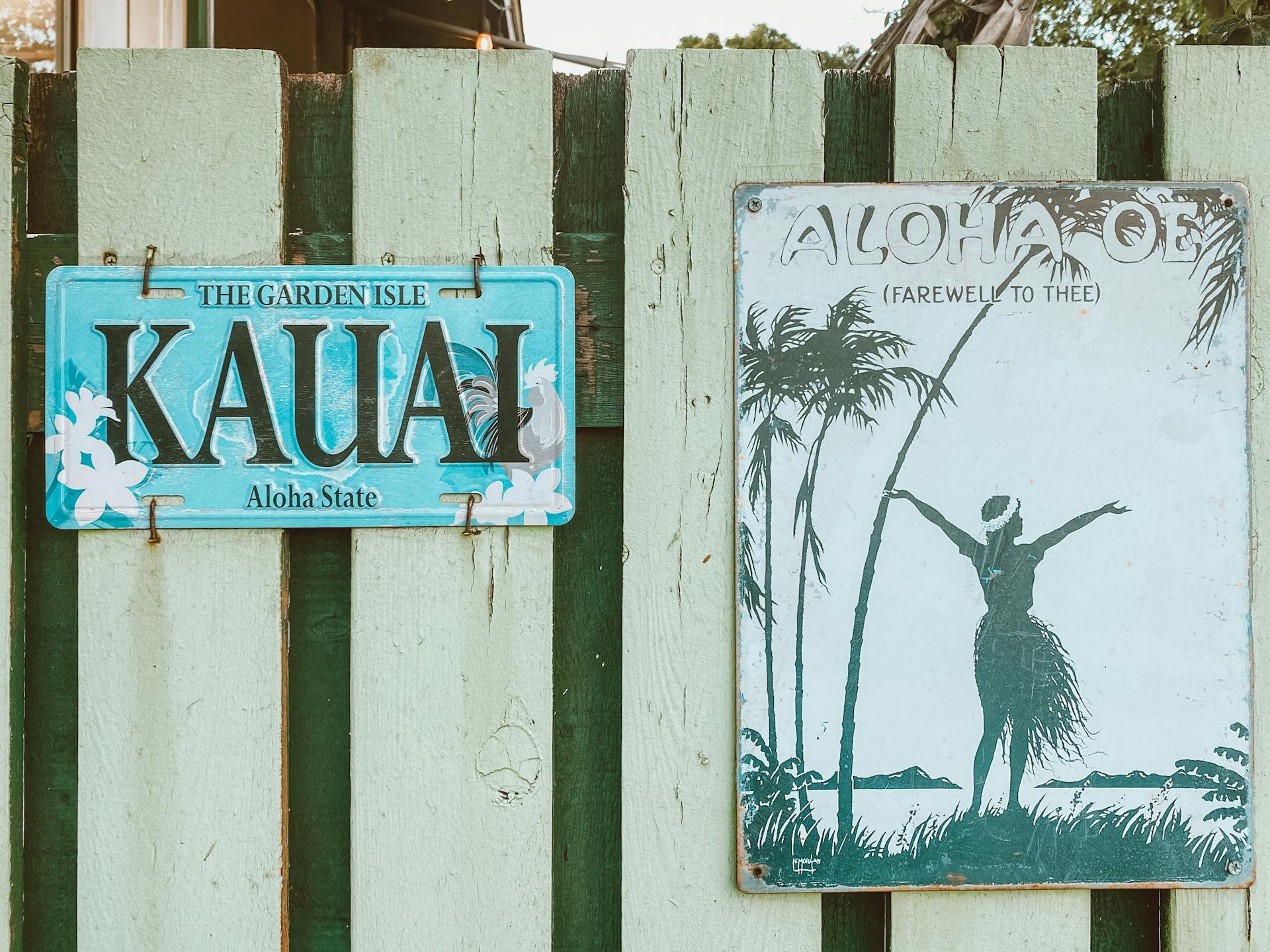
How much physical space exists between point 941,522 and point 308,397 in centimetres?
94

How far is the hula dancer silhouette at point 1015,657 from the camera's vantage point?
3.77 feet

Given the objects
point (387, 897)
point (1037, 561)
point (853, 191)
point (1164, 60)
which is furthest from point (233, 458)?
point (1164, 60)

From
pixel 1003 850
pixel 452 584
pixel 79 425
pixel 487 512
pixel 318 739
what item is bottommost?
pixel 1003 850

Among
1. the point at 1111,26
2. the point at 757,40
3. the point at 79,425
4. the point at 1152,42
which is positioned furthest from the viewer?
the point at 757,40

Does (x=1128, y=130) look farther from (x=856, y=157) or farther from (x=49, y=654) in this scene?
(x=49, y=654)

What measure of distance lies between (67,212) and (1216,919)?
6.66ft

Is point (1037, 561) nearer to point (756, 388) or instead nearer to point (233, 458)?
point (756, 388)

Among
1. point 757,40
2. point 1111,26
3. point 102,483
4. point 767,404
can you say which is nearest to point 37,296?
point 102,483

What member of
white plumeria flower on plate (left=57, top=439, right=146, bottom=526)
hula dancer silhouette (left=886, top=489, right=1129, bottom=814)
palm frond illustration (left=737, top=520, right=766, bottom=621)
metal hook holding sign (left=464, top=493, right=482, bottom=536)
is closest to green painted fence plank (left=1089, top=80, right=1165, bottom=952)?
hula dancer silhouette (left=886, top=489, right=1129, bottom=814)

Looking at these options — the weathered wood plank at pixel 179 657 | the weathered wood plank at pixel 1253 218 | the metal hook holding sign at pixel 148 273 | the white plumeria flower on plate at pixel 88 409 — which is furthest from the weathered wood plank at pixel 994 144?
the white plumeria flower on plate at pixel 88 409

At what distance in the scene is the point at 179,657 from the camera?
44.8 inches

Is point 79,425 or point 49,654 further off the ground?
point 79,425

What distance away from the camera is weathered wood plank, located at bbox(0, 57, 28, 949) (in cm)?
113

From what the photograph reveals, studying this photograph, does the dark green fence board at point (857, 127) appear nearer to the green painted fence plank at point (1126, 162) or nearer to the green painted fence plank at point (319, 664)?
the green painted fence plank at point (1126, 162)
